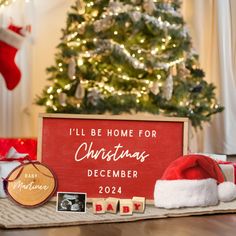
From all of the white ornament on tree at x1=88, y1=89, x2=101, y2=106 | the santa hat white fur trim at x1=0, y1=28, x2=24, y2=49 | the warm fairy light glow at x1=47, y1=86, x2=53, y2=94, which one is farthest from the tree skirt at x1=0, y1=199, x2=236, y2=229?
the warm fairy light glow at x1=47, y1=86, x2=53, y2=94

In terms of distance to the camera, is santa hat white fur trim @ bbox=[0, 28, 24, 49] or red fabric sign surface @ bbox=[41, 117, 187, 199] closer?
red fabric sign surface @ bbox=[41, 117, 187, 199]

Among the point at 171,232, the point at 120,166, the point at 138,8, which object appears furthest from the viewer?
the point at 138,8

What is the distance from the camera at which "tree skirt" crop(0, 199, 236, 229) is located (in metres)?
0.82

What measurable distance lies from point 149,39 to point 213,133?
1.52m

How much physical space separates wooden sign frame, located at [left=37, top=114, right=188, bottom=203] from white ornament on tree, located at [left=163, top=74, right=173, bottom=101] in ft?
7.61

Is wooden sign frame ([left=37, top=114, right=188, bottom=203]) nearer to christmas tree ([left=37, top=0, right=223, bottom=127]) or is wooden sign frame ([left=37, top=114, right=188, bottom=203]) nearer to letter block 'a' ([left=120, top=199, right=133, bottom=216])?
letter block 'a' ([left=120, top=199, right=133, bottom=216])

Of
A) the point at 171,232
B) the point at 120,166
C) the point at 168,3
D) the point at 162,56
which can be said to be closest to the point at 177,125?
the point at 120,166

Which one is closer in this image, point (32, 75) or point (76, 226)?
point (76, 226)

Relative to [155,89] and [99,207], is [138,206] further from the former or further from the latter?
[155,89]

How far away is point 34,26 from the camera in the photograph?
13.9 ft

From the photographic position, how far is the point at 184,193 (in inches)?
36.4

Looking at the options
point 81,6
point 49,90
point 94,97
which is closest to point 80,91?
point 94,97

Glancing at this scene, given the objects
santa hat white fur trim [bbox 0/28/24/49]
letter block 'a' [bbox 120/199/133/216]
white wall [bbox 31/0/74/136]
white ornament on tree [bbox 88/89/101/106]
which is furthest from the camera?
white wall [bbox 31/0/74/136]

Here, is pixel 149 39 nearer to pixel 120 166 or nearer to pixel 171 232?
pixel 120 166
